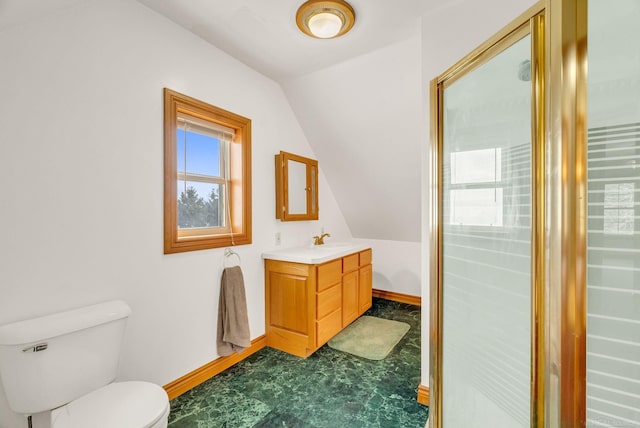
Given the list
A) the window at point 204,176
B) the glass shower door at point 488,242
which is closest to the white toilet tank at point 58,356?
the window at point 204,176

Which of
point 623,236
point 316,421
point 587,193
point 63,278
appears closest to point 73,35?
point 63,278

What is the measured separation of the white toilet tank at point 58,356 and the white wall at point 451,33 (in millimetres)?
1807

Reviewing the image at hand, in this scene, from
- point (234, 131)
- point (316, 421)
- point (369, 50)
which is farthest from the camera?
point (234, 131)

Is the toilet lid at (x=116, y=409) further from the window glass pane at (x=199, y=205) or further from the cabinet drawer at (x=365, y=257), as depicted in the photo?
the cabinet drawer at (x=365, y=257)

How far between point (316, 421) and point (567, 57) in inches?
78.0

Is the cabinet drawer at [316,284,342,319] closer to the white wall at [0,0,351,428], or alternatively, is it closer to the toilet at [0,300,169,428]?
the white wall at [0,0,351,428]

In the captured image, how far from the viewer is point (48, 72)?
132 cm

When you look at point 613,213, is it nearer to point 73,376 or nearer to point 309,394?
point 309,394

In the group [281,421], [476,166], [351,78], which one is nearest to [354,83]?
[351,78]

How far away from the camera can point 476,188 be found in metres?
1.17

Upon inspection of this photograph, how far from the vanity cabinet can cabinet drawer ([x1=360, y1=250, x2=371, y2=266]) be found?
1.27 ft

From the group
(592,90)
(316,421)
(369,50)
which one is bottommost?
(316,421)

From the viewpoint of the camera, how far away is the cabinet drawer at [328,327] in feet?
7.61

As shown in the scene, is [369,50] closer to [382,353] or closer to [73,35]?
[73,35]
